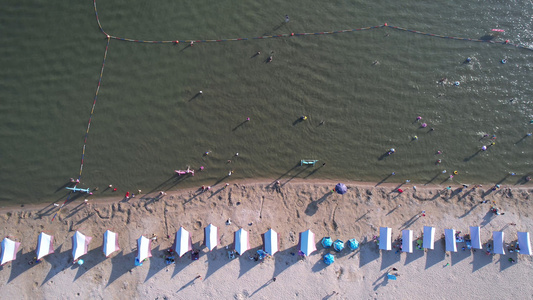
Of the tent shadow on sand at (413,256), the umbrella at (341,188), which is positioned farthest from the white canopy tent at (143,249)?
the tent shadow on sand at (413,256)

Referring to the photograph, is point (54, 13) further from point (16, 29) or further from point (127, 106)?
point (127, 106)

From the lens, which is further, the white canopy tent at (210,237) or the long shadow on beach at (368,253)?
the long shadow on beach at (368,253)

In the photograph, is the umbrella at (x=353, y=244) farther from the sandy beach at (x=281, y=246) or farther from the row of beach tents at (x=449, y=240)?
the row of beach tents at (x=449, y=240)

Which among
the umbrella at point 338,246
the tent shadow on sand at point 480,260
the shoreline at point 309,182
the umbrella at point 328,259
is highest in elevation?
the shoreline at point 309,182

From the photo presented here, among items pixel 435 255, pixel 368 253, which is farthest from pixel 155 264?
pixel 435 255

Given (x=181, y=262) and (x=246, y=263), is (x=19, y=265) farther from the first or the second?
(x=246, y=263)

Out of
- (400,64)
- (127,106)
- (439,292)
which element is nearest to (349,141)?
(400,64)
